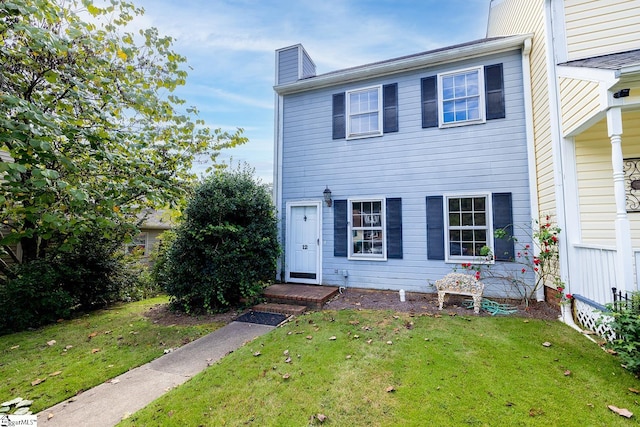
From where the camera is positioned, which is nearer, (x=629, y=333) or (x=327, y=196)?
(x=629, y=333)

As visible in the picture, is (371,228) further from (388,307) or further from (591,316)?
(591,316)

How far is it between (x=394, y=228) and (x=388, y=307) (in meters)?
2.08

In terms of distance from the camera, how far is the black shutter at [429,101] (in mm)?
7133

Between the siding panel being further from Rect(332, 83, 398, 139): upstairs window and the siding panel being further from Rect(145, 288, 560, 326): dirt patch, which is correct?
Rect(145, 288, 560, 326): dirt patch

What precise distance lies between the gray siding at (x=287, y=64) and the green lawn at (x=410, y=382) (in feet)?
24.6

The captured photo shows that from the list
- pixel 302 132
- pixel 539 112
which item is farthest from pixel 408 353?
pixel 302 132

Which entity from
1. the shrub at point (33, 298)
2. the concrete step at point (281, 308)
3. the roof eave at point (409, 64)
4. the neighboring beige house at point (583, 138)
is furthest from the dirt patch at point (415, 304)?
the shrub at point (33, 298)

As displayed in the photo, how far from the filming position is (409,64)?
7.21 meters

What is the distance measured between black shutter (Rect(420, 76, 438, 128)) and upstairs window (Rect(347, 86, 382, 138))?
1.10 meters

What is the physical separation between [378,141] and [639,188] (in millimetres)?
5099

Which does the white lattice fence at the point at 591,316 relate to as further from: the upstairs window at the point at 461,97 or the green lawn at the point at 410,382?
the upstairs window at the point at 461,97

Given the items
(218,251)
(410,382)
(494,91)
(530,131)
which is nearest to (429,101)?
(494,91)

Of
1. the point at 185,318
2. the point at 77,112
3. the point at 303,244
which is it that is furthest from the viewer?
the point at 303,244

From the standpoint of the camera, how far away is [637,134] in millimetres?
5105
